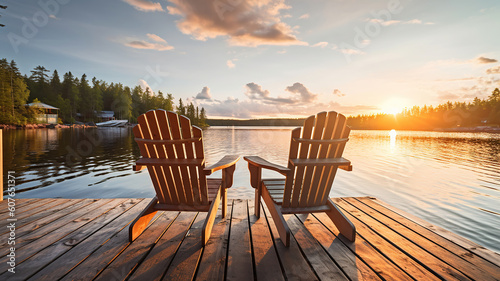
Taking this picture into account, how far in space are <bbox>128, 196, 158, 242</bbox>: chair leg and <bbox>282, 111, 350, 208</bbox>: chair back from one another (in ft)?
4.49

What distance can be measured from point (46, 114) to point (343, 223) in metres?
56.7

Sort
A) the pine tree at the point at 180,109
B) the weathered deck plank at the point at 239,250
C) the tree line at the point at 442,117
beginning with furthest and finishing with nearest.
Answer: the pine tree at the point at 180,109
the tree line at the point at 442,117
the weathered deck plank at the point at 239,250

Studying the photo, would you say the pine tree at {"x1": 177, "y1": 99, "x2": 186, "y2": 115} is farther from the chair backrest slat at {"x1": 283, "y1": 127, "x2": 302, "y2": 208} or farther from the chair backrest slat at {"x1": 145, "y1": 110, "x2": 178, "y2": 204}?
the chair backrest slat at {"x1": 283, "y1": 127, "x2": 302, "y2": 208}

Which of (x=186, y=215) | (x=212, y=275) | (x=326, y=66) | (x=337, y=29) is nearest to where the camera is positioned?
(x=212, y=275)

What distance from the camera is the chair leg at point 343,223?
2002 millimetres

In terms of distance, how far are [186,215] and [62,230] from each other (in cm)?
125

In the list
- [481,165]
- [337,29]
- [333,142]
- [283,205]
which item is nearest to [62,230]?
[283,205]

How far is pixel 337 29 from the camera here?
22.9ft

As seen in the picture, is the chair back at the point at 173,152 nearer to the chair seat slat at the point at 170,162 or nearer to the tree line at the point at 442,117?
the chair seat slat at the point at 170,162

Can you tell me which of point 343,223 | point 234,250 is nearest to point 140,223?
point 234,250

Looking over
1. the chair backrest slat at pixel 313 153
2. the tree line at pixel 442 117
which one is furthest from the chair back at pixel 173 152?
the tree line at pixel 442 117

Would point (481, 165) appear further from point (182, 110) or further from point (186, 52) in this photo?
point (182, 110)

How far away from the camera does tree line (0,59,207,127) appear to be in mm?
32812

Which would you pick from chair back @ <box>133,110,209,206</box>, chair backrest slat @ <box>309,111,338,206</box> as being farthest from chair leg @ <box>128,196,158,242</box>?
chair backrest slat @ <box>309,111,338,206</box>
